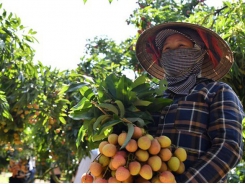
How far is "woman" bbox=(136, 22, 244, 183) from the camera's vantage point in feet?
3.66

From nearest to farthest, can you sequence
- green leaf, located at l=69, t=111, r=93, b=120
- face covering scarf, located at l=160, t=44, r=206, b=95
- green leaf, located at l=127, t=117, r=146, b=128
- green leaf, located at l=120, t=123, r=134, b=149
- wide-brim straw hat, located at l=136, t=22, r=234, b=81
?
green leaf, located at l=120, t=123, r=134, b=149 < green leaf, located at l=127, t=117, r=146, b=128 < green leaf, located at l=69, t=111, r=93, b=120 < face covering scarf, located at l=160, t=44, r=206, b=95 < wide-brim straw hat, located at l=136, t=22, r=234, b=81

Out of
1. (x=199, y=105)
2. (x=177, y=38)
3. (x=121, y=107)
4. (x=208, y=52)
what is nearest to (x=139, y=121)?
(x=121, y=107)

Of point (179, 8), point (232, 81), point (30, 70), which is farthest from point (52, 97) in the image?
point (179, 8)

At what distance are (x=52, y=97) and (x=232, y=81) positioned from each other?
1939 millimetres

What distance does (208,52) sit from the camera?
1.59m

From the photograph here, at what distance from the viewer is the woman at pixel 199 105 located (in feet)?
3.66

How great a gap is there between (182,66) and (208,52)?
0.22 m

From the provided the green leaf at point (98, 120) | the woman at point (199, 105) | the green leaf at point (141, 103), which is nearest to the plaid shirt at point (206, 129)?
the woman at point (199, 105)

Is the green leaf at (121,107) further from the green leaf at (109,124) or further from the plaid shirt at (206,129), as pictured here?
the plaid shirt at (206,129)

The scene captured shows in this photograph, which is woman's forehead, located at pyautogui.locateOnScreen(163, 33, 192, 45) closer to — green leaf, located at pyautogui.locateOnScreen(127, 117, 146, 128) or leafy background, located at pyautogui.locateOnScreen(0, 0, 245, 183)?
leafy background, located at pyautogui.locateOnScreen(0, 0, 245, 183)

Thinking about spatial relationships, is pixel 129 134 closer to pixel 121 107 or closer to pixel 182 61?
pixel 121 107

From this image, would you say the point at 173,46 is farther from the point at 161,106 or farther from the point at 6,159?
the point at 6,159

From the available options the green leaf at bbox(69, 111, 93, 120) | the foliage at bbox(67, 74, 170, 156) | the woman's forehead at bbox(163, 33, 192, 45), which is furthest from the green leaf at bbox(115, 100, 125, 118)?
the woman's forehead at bbox(163, 33, 192, 45)

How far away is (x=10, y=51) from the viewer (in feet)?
11.3
